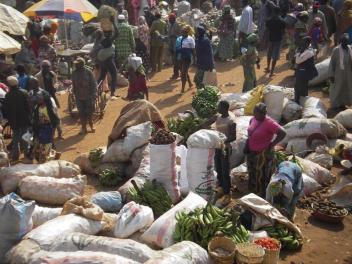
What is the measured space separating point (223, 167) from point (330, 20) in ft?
27.0

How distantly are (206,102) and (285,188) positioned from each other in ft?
10.6

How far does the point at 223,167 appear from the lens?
7.20 meters

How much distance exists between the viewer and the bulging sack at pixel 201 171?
6.97 m

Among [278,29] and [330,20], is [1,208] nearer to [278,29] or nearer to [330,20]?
[278,29]

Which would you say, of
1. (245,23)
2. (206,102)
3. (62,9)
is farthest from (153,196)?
(245,23)

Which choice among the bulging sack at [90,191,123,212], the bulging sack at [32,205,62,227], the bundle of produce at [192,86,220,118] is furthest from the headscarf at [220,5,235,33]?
the bulging sack at [32,205,62,227]

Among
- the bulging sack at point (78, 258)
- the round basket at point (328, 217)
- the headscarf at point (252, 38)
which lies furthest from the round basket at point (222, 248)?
the headscarf at point (252, 38)

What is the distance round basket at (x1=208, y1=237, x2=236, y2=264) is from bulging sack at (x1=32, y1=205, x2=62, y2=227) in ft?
6.48

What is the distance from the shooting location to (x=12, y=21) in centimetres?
1291

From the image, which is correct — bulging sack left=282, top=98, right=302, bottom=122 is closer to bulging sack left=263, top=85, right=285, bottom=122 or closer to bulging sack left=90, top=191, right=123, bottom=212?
bulging sack left=263, top=85, right=285, bottom=122

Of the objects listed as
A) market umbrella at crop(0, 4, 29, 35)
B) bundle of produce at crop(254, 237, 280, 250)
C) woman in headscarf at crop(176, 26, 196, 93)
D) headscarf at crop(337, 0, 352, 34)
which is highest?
headscarf at crop(337, 0, 352, 34)

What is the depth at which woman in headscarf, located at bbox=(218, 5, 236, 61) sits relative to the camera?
48.2 feet

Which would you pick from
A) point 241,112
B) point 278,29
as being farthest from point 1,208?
point 278,29

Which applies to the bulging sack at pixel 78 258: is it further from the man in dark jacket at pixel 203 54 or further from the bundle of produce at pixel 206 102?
the man in dark jacket at pixel 203 54
